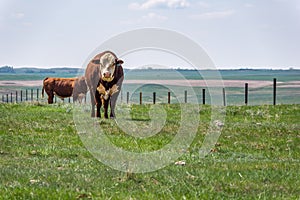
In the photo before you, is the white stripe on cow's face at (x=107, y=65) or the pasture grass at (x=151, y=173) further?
the white stripe on cow's face at (x=107, y=65)

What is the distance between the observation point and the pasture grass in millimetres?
10461

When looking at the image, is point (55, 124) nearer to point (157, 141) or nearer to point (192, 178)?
point (157, 141)

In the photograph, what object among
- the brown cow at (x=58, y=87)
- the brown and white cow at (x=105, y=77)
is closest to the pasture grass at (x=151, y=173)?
the brown and white cow at (x=105, y=77)

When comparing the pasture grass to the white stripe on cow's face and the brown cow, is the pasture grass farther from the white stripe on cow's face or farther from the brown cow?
the brown cow

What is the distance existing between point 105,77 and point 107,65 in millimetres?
475

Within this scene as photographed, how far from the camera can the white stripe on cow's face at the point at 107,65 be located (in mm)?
24578

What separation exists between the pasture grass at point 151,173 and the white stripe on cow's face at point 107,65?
2585mm

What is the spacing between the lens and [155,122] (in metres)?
24.0

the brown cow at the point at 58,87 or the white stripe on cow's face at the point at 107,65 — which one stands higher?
the white stripe on cow's face at the point at 107,65

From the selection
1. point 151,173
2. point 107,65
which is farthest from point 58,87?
point 151,173

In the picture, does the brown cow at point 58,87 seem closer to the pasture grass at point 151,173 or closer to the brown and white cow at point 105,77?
the brown and white cow at point 105,77

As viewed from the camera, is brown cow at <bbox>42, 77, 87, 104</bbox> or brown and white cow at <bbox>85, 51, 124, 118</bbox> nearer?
brown and white cow at <bbox>85, 51, 124, 118</bbox>

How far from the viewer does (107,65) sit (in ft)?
80.8

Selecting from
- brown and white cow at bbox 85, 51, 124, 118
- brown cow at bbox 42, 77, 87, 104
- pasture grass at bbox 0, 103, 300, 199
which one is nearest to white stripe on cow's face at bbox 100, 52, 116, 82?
brown and white cow at bbox 85, 51, 124, 118
